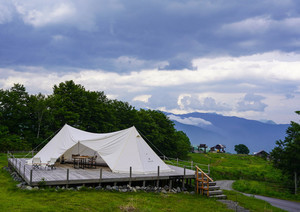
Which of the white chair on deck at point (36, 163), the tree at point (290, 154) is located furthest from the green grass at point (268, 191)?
the white chair on deck at point (36, 163)

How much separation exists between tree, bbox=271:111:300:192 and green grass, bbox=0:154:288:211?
33.3ft

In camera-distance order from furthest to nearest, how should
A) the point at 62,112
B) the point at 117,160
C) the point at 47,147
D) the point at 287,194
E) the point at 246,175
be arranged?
the point at 62,112
the point at 246,175
the point at 287,194
the point at 47,147
the point at 117,160

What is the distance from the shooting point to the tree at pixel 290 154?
22.7m

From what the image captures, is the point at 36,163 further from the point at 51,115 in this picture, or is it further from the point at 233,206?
the point at 51,115

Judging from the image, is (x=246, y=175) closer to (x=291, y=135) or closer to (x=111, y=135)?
(x=291, y=135)

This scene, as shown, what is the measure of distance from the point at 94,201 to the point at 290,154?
18175mm

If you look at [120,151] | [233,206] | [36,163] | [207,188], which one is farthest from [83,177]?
[233,206]

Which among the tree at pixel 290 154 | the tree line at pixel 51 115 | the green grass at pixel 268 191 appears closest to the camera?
the green grass at pixel 268 191

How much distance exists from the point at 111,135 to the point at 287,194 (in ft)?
52.0

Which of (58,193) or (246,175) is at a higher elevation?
(58,193)

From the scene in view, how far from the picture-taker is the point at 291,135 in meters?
24.4

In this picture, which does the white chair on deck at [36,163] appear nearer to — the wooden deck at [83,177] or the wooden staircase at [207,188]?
the wooden deck at [83,177]

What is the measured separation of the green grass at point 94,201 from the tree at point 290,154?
10149 mm

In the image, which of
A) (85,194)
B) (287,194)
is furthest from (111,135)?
(287,194)
